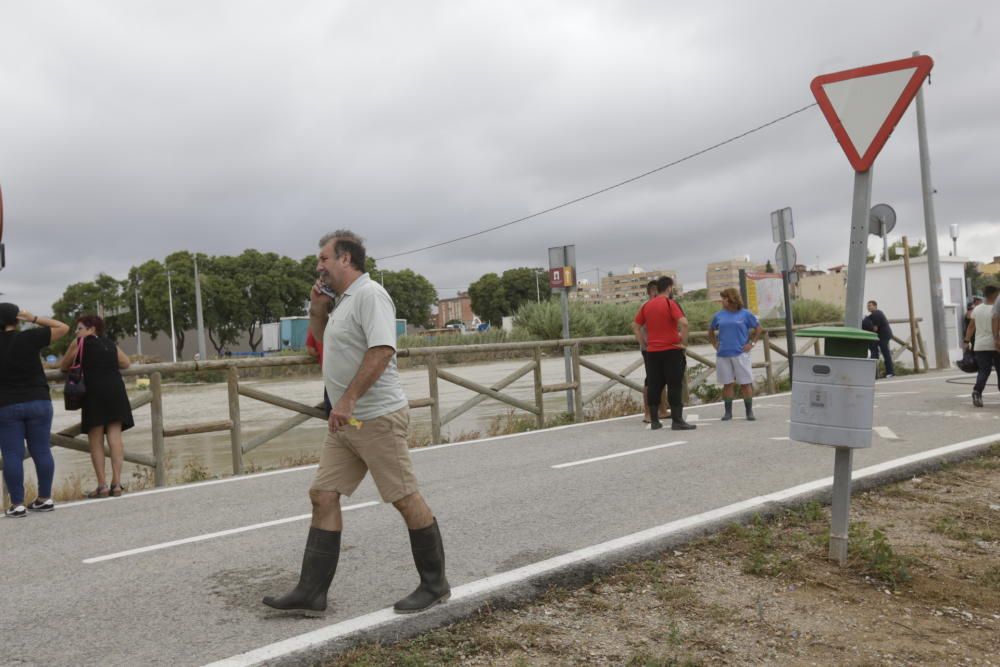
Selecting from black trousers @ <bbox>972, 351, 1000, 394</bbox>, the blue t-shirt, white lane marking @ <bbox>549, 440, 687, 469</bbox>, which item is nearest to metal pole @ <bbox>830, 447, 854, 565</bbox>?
white lane marking @ <bbox>549, 440, 687, 469</bbox>

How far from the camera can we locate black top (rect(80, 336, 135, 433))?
7.45 meters

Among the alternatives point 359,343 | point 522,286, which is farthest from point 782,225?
point 522,286

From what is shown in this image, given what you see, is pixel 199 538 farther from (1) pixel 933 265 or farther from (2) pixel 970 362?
(1) pixel 933 265

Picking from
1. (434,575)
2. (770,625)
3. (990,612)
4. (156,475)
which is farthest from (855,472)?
(156,475)

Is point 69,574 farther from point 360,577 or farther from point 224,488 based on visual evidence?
point 224,488

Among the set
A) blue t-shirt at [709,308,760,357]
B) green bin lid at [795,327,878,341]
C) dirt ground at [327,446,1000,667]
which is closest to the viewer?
dirt ground at [327,446,1000,667]

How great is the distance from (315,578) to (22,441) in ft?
14.0

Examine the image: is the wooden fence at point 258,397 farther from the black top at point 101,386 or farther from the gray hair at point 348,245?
the gray hair at point 348,245

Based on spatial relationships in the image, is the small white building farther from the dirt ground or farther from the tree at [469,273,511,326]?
the tree at [469,273,511,326]

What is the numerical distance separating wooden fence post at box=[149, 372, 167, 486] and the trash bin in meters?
6.39

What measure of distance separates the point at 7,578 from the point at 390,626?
2.67 metres

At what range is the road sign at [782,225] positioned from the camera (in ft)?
46.7

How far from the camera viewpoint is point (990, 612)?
3.85m

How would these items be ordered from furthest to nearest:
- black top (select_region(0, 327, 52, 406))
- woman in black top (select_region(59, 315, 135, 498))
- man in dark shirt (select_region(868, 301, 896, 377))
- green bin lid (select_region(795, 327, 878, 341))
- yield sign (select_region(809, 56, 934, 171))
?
1. man in dark shirt (select_region(868, 301, 896, 377))
2. woman in black top (select_region(59, 315, 135, 498))
3. black top (select_region(0, 327, 52, 406))
4. yield sign (select_region(809, 56, 934, 171))
5. green bin lid (select_region(795, 327, 878, 341))
